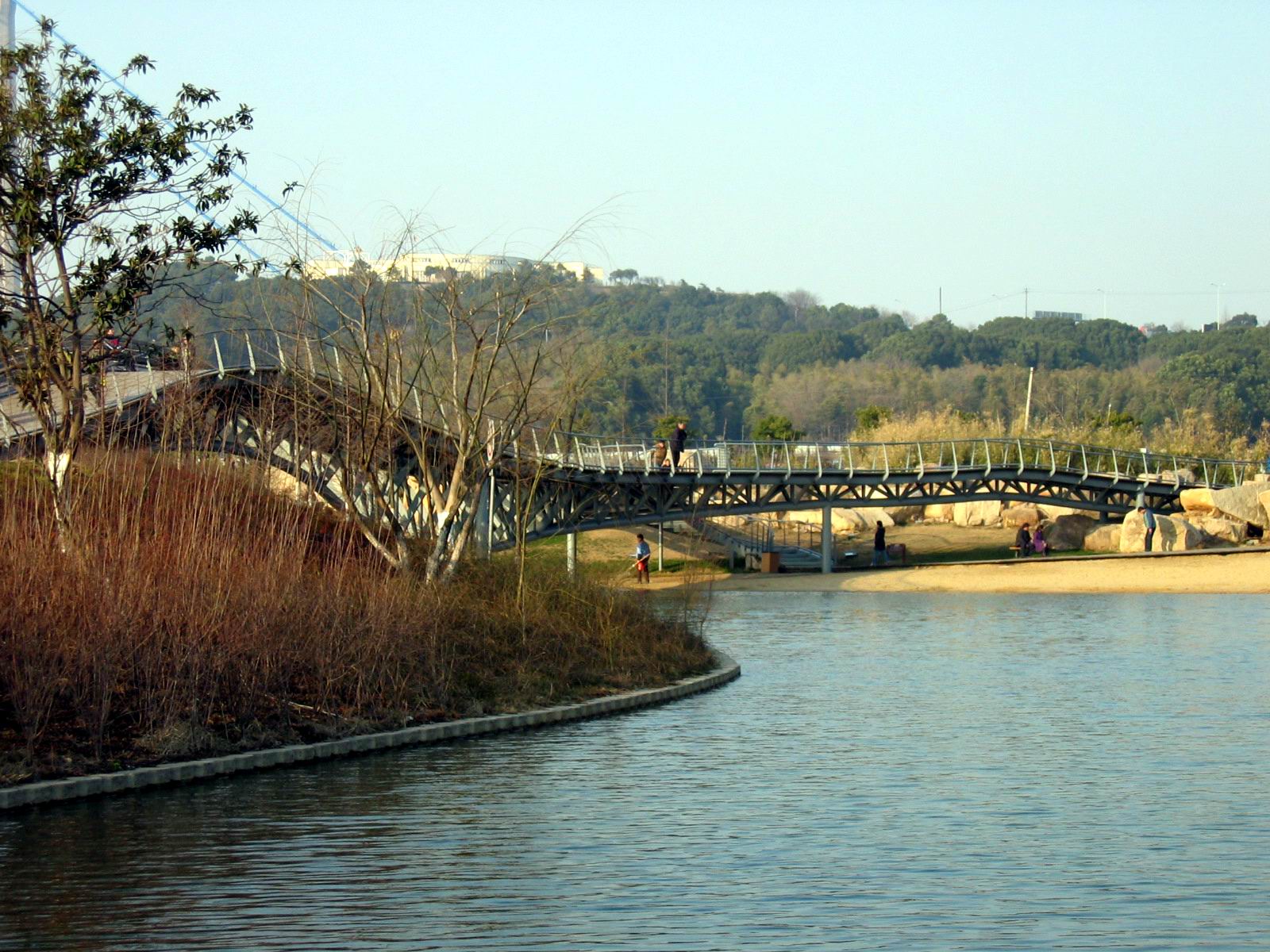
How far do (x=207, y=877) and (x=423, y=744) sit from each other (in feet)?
23.3

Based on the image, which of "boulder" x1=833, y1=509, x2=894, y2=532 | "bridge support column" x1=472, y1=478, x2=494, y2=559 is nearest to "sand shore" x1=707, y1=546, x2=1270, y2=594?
"boulder" x1=833, y1=509, x2=894, y2=532

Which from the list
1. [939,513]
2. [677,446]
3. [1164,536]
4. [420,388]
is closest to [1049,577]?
[1164,536]

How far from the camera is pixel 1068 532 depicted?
67875 millimetres

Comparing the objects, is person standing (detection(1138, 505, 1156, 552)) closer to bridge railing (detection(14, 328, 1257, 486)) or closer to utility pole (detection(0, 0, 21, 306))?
bridge railing (detection(14, 328, 1257, 486))

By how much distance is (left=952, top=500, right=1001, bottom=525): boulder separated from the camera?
77562mm

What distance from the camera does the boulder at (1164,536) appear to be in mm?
61291

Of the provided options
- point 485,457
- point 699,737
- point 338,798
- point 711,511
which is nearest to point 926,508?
point 711,511

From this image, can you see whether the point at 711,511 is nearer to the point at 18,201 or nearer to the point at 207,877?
the point at 18,201

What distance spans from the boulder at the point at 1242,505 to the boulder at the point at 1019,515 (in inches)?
440

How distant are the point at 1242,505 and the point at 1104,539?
550cm

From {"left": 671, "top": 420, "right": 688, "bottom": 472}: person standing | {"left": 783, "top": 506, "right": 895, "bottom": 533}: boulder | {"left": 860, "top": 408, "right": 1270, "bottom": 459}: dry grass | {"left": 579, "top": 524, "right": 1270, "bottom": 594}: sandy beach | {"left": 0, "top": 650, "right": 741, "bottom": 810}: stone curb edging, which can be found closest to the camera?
{"left": 0, "top": 650, "right": 741, "bottom": 810}: stone curb edging

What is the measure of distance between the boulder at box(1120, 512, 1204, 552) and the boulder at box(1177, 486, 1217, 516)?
2.94 m

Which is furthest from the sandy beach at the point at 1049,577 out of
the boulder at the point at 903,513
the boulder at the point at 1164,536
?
the boulder at the point at 903,513

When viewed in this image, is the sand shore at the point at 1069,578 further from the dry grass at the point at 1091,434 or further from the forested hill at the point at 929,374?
the forested hill at the point at 929,374
